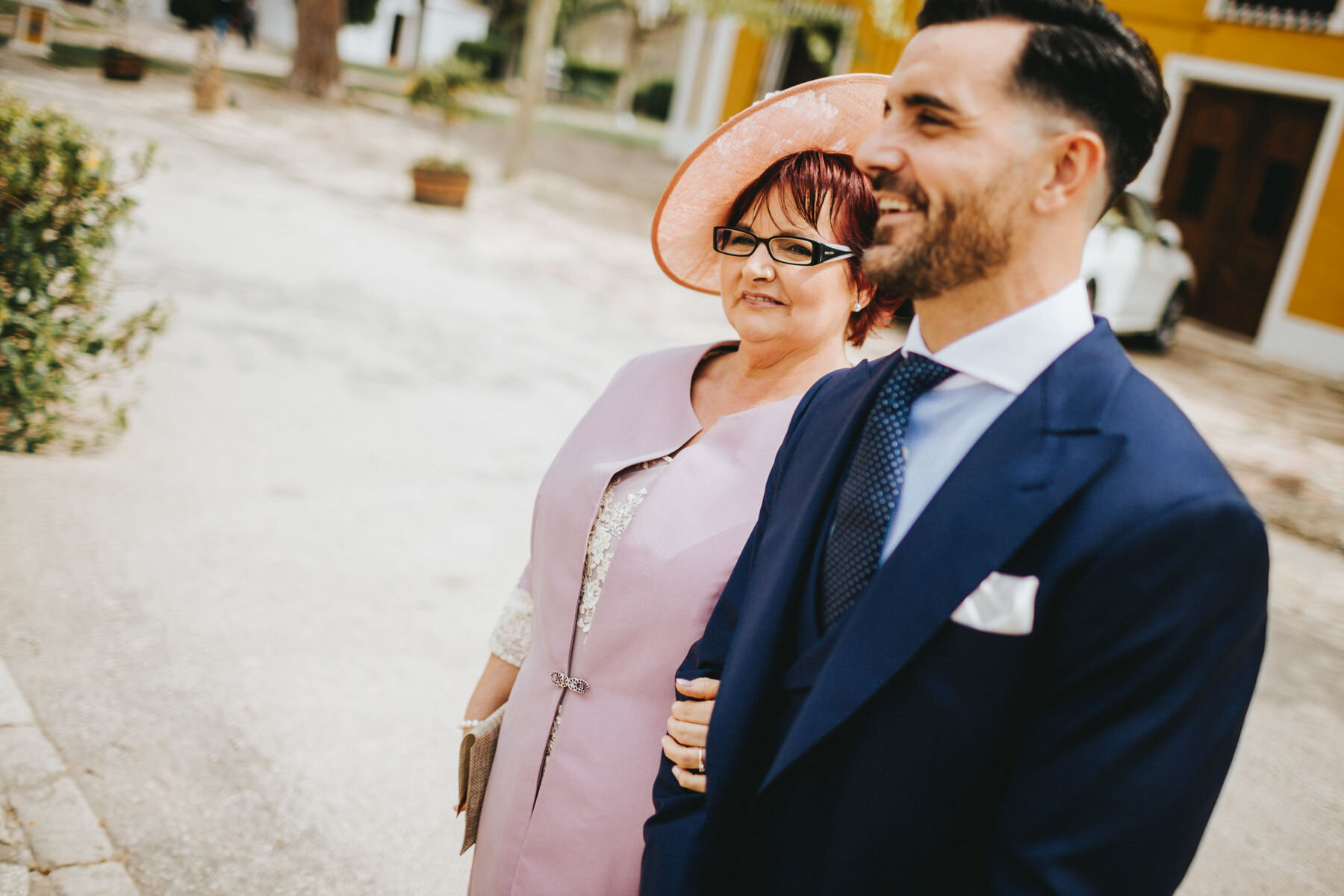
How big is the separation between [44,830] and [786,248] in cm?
246

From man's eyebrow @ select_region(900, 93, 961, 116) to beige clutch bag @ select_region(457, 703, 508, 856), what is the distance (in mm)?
1479

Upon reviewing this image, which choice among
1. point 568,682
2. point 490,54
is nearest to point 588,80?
point 490,54

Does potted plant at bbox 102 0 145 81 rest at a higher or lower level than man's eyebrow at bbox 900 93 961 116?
higher

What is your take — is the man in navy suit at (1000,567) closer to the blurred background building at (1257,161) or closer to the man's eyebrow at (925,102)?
the man's eyebrow at (925,102)

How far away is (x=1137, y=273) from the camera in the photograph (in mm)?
12281

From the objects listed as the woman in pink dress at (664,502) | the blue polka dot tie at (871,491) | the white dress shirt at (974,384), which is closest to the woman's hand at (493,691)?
the woman in pink dress at (664,502)

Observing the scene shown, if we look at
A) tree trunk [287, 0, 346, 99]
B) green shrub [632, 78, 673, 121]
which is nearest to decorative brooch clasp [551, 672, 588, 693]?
tree trunk [287, 0, 346, 99]

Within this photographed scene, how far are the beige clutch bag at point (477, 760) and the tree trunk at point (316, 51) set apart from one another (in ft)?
78.8

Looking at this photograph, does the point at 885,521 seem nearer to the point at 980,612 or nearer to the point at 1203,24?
the point at 980,612

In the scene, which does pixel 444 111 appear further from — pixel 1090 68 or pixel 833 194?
pixel 1090 68

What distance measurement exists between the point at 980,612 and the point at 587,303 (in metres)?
9.48

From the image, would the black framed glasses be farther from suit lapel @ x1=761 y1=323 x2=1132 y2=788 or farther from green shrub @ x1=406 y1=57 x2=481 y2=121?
green shrub @ x1=406 y1=57 x2=481 y2=121

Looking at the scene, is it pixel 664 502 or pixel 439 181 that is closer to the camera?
pixel 664 502

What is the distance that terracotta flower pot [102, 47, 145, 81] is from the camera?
61.5 feet
